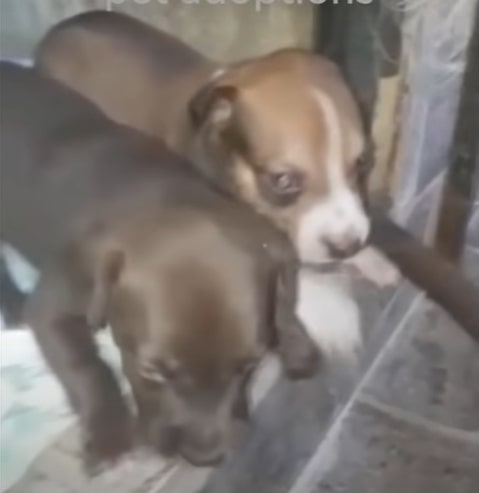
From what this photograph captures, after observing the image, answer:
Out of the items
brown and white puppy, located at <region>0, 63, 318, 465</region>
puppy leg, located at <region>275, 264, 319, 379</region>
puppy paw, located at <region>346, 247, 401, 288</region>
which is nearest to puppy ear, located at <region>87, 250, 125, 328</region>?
brown and white puppy, located at <region>0, 63, 318, 465</region>

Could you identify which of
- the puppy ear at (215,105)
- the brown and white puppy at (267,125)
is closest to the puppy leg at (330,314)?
the brown and white puppy at (267,125)

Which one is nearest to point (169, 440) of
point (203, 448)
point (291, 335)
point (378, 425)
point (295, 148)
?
point (203, 448)

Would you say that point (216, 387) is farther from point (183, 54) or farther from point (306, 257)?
point (183, 54)

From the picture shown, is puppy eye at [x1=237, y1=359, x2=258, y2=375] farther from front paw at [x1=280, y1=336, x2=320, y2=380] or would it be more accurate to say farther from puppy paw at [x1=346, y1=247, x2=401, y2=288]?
puppy paw at [x1=346, y1=247, x2=401, y2=288]

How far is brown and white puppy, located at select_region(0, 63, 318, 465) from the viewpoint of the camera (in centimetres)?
86

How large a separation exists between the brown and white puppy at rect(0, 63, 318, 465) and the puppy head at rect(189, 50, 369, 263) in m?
0.06

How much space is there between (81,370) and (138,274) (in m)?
0.09

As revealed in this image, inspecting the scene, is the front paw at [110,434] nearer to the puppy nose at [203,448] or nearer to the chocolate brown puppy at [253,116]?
the puppy nose at [203,448]

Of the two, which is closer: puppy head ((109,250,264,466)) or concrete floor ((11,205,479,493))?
puppy head ((109,250,264,466))

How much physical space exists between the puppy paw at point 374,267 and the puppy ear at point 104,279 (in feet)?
1.08

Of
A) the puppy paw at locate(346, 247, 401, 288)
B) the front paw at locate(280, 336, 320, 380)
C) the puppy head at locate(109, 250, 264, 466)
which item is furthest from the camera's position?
the puppy paw at locate(346, 247, 401, 288)

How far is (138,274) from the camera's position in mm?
863

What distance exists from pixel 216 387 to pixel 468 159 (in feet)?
1.63

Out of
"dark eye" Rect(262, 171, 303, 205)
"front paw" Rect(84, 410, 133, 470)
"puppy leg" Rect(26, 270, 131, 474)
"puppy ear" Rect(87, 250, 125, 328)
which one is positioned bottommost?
"front paw" Rect(84, 410, 133, 470)
